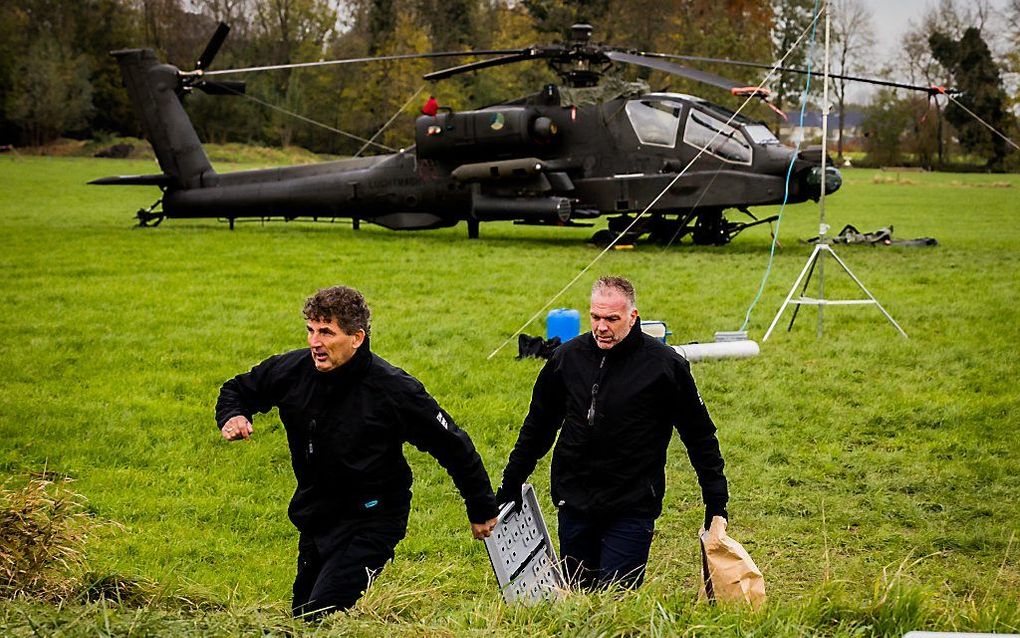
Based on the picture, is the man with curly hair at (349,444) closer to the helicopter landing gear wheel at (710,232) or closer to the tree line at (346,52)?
the helicopter landing gear wheel at (710,232)

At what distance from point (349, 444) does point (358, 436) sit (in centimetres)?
5

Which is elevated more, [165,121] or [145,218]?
[165,121]

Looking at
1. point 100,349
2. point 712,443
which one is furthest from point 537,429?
point 100,349

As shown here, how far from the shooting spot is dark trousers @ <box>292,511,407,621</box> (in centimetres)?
440

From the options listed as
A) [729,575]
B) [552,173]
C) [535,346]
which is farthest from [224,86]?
[729,575]

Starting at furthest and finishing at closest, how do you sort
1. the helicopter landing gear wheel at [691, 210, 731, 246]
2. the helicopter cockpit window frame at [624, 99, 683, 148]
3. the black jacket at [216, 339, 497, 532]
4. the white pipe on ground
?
the helicopter landing gear wheel at [691, 210, 731, 246]
the helicopter cockpit window frame at [624, 99, 683, 148]
the white pipe on ground
the black jacket at [216, 339, 497, 532]

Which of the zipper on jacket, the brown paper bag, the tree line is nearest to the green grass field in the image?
the brown paper bag

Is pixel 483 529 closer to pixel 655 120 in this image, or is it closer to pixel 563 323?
pixel 563 323

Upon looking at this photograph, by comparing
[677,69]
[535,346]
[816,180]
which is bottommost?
[535,346]

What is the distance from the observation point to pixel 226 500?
7059 millimetres

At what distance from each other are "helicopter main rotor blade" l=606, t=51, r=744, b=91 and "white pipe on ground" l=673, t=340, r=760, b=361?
4.55 metres

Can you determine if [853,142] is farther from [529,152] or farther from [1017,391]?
[1017,391]

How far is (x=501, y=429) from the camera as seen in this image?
28.1ft

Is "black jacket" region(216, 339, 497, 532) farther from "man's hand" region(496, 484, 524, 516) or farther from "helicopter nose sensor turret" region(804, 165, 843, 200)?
"helicopter nose sensor turret" region(804, 165, 843, 200)
